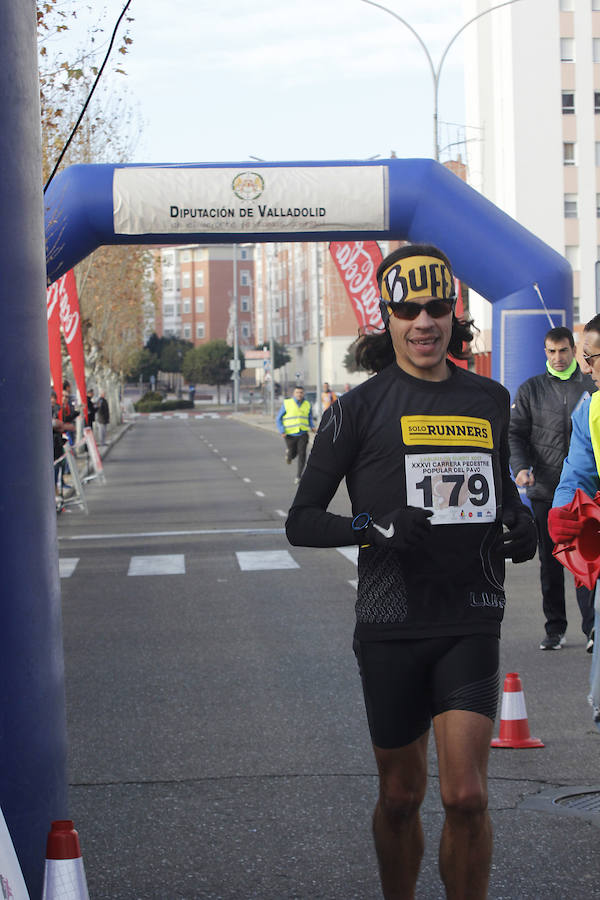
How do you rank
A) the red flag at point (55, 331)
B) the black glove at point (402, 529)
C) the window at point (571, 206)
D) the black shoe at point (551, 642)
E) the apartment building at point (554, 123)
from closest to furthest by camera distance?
the black glove at point (402, 529)
the black shoe at point (551, 642)
the red flag at point (55, 331)
the apartment building at point (554, 123)
the window at point (571, 206)

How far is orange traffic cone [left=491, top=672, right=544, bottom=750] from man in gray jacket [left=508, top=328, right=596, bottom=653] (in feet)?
7.61

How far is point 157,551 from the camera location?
15.7 metres

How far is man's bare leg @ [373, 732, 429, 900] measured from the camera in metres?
3.70

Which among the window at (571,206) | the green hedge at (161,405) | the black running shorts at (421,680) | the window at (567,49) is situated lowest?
the green hedge at (161,405)

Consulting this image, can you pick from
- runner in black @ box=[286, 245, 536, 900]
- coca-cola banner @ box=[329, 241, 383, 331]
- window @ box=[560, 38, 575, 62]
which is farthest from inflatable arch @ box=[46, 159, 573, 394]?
window @ box=[560, 38, 575, 62]

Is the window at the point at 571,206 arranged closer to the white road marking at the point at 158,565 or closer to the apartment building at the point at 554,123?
the apartment building at the point at 554,123

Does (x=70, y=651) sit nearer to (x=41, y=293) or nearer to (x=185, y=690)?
(x=185, y=690)

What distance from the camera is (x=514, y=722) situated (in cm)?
652

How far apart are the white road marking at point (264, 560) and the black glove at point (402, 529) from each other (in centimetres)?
1032

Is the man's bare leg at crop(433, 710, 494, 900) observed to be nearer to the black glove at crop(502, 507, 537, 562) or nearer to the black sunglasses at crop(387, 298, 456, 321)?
the black glove at crop(502, 507, 537, 562)

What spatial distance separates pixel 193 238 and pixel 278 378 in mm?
113213

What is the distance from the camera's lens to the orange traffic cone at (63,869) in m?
3.34

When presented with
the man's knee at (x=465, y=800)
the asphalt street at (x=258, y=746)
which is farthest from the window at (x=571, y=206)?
the man's knee at (x=465, y=800)

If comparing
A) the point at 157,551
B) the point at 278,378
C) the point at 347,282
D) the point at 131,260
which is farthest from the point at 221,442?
the point at 278,378
